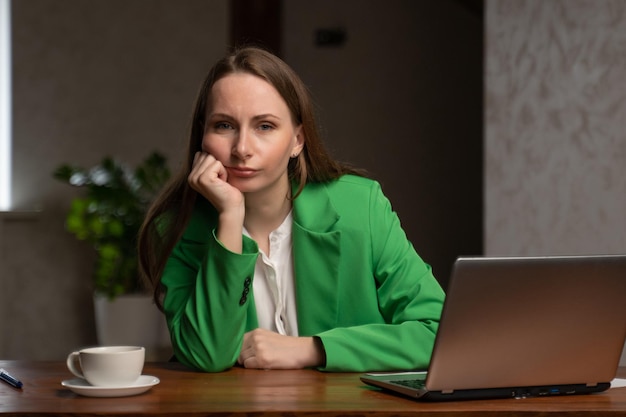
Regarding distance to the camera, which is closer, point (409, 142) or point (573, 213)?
point (573, 213)

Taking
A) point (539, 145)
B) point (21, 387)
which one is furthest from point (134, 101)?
point (21, 387)

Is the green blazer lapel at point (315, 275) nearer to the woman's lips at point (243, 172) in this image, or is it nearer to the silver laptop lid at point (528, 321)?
the woman's lips at point (243, 172)

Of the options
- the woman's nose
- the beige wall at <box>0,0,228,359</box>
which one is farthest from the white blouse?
the beige wall at <box>0,0,228,359</box>

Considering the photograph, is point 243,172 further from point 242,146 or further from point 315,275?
point 315,275

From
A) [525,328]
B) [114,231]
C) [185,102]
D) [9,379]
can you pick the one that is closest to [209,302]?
[9,379]

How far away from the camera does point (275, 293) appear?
2.03 m

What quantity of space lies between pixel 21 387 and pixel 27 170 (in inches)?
159

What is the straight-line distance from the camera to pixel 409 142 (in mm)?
5758

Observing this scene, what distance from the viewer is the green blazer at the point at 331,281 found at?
1.78 metres

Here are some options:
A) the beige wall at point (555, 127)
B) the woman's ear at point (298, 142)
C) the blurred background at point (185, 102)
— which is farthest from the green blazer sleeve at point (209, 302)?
the blurred background at point (185, 102)

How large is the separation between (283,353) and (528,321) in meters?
0.51

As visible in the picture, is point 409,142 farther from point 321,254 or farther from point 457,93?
point 321,254

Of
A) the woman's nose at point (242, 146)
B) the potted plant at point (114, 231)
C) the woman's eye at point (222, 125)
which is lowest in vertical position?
the potted plant at point (114, 231)

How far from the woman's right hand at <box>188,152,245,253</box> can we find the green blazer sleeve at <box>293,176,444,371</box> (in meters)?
0.17
